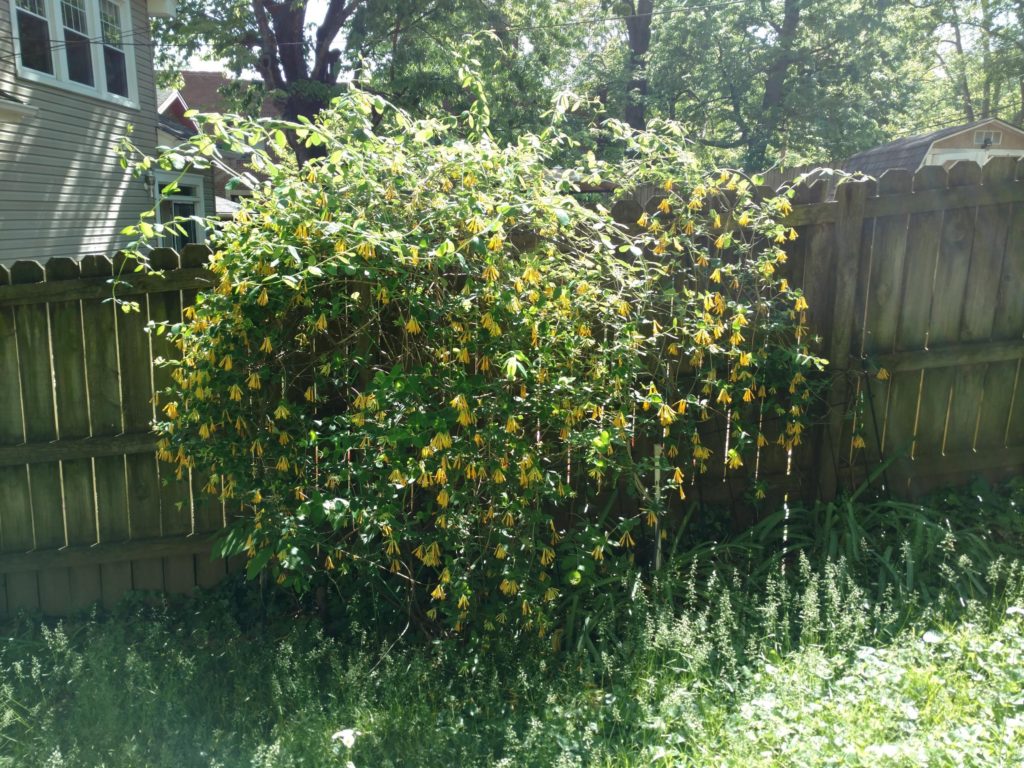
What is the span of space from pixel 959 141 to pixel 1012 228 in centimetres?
2004

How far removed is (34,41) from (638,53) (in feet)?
44.1

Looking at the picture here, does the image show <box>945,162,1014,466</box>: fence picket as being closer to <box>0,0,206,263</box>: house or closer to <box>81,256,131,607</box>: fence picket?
<box>81,256,131,607</box>: fence picket

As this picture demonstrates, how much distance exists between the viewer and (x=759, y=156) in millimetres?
19984

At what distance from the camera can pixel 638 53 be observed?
834 inches

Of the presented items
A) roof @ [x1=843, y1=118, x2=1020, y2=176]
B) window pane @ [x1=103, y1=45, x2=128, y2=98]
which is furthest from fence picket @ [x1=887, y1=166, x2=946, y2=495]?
roof @ [x1=843, y1=118, x2=1020, y2=176]

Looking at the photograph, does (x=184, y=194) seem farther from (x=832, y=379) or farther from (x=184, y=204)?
(x=832, y=379)

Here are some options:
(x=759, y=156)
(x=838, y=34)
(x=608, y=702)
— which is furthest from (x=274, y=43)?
(x=608, y=702)

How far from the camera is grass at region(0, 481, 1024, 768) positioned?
2715 mm

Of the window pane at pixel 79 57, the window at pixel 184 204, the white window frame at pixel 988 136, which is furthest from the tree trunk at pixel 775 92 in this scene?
the window pane at pixel 79 57

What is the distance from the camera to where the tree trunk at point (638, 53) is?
20.8 meters

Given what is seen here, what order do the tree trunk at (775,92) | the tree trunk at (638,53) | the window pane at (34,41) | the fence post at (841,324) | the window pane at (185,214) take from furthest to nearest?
the tree trunk at (638,53), the tree trunk at (775,92), the window pane at (185,214), the window pane at (34,41), the fence post at (841,324)

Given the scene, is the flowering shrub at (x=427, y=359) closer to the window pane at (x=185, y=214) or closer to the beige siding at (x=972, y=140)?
the window pane at (x=185, y=214)

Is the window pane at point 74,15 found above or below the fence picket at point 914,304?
above

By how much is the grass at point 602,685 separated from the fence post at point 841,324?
56 cm
